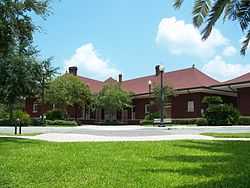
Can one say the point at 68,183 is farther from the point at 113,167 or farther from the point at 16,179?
the point at 113,167

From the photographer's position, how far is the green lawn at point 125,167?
28.0 ft

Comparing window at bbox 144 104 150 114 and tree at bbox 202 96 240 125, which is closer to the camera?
tree at bbox 202 96 240 125

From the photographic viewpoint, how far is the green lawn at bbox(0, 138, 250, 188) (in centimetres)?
852

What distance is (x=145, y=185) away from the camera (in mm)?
8203

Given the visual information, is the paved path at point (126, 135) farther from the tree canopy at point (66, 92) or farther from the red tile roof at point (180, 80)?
the tree canopy at point (66, 92)

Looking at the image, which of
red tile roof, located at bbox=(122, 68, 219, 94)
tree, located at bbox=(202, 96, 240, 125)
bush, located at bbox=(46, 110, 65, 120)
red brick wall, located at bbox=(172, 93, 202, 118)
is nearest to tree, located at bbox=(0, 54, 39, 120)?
bush, located at bbox=(46, 110, 65, 120)

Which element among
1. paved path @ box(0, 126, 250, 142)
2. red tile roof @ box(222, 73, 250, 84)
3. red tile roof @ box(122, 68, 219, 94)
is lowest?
paved path @ box(0, 126, 250, 142)

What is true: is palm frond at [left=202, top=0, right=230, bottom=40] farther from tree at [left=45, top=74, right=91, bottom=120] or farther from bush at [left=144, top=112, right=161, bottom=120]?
tree at [left=45, top=74, right=91, bottom=120]

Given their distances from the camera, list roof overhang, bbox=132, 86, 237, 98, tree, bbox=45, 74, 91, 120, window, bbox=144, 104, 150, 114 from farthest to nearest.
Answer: window, bbox=144, 104, 150, 114, tree, bbox=45, 74, 91, 120, roof overhang, bbox=132, 86, 237, 98

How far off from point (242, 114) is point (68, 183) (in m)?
35.0

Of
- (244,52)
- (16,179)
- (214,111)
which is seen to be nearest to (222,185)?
→ (16,179)

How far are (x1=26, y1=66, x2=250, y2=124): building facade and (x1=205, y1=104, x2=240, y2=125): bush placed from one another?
2.69 m

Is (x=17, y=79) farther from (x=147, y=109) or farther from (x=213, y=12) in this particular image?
(x=213, y=12)

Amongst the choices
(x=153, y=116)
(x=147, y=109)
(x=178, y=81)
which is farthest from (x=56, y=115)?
(x=178, y=81)
